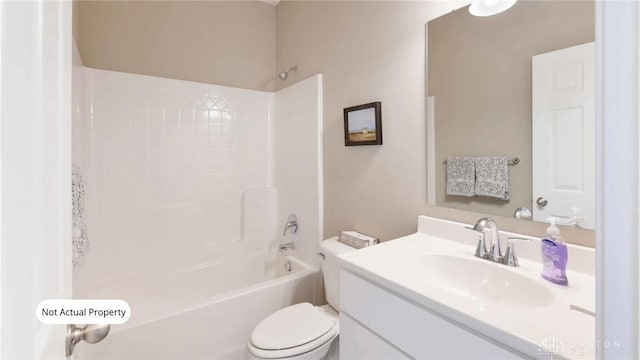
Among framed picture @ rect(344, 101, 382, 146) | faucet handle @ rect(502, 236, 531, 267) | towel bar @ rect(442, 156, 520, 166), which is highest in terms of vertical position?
framed picture @ rect(344, 101, 382, 146)

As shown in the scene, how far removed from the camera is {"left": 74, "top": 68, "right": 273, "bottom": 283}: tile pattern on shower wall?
1.84m

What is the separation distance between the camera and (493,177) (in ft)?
3.64

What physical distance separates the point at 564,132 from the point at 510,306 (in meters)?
0.58

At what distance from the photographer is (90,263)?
71.1 inches

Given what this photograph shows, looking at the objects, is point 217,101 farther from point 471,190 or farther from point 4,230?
point 4,230

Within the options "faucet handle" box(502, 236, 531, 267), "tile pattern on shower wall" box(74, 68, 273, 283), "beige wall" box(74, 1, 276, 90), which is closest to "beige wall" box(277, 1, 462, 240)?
"faucet handle" box(502, 236, 531, 267)

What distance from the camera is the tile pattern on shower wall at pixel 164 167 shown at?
6.03 feet

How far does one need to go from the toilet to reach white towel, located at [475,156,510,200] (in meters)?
0.72

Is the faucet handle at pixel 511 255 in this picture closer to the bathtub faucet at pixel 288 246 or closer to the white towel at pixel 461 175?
the white towel at pixel 461 175

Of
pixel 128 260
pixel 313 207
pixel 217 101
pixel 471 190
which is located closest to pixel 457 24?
pixel 471 190

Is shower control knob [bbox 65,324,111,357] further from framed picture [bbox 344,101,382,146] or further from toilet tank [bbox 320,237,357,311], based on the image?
framed picture [bbox 344,101,382,146]

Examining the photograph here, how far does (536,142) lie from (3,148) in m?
1.29

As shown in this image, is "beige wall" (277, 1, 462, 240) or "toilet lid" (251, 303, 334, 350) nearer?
"toilet lid" (251, 303, 334, 350)

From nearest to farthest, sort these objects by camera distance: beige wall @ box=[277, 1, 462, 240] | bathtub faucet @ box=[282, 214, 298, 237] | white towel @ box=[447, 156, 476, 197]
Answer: white towel @ box=[447, 156, 476, 197], beige wall @ box=[277, 1, 462, 240], bathtub faucet @ box=[282, 214, 298, 237]
